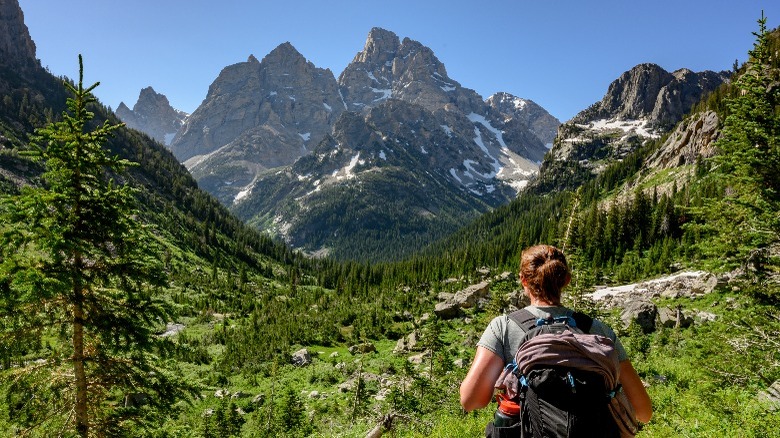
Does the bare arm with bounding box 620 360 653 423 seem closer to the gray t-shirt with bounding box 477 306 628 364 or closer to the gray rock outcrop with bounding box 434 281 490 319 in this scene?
the gray t-shirt with bounding box 477 306 628 364

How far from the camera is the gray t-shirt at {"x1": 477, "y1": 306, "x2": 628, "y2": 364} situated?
370 centimetres

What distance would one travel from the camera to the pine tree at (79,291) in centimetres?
818

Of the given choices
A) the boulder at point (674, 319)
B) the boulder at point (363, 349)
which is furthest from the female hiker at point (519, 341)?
the boulder at point (363, 349)

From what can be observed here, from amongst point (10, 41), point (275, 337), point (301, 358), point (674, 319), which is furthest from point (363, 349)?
point (10, 41)

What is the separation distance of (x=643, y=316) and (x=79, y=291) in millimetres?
39486

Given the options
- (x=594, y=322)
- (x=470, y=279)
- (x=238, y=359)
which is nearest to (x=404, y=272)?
(x=470, y=279)

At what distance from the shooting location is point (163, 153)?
19825 centimetres

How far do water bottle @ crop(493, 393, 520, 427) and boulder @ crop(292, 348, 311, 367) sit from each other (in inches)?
1644

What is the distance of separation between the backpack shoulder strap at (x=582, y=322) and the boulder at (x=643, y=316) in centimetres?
3495

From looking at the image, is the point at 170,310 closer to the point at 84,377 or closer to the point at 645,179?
the point at 84,377

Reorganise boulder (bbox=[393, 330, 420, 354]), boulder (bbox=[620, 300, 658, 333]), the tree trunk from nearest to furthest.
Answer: the tree trunk → boulder (bbox=[620, 300, 658, 333]) → boulder (bbox=[393, 330, 420, 354])

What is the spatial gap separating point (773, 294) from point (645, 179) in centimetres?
13684

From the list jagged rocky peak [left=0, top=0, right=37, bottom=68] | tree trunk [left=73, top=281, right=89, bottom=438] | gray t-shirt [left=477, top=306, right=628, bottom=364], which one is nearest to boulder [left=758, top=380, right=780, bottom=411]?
gray t-shirt [left=477, top=306, right=628, bottom=364]

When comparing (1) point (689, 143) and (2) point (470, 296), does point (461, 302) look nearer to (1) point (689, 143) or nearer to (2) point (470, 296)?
(2) point (470, 296)
